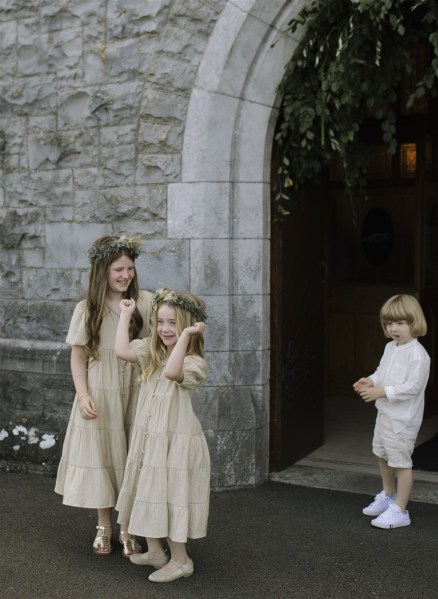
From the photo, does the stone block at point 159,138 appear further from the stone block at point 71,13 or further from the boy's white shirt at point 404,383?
the boy's white shirt at point 404,383

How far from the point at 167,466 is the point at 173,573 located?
54 cm

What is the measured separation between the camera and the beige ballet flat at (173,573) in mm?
4184

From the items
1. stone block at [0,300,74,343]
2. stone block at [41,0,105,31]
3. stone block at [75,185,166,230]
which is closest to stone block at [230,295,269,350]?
stone block at [75,185,166,230]

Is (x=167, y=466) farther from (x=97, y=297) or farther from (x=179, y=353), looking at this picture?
(x=97, y=297)

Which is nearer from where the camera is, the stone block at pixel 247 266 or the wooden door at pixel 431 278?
the stone block at pixel 247 266

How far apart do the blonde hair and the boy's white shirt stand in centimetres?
125

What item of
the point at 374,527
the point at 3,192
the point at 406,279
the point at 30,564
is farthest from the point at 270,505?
the point at 406,279

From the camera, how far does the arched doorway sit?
608 cm

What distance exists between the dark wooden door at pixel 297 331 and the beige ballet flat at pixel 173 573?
193 centimetres

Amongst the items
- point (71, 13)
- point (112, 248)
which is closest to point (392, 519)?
point (112, 248)

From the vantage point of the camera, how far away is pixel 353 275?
367 inches

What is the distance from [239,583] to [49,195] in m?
3.25

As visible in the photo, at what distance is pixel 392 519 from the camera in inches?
194

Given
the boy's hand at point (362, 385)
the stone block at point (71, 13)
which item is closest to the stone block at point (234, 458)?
the boy's hand at point (362, 385)
